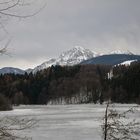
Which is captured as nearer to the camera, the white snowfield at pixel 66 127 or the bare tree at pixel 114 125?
the bare tree at pixel 114 125

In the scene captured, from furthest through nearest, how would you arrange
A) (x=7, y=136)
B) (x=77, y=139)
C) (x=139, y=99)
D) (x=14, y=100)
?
(x=14, y=100) → (x=139, y=99) → (x=77, y=139) → (x=7, y=136)

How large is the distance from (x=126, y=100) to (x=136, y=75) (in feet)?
41.3

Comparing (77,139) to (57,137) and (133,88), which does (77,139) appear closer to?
(57,137)

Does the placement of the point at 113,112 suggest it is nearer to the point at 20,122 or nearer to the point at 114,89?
the point at 20,122

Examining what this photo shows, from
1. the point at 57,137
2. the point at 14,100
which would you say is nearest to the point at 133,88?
the point at 14,100

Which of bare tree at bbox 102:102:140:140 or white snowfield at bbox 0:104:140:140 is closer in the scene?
bare tree at bbox 102:102:140:140

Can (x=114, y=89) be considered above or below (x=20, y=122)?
above

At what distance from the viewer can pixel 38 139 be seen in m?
41.0

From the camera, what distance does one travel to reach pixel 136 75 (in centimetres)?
19900

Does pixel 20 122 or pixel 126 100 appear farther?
pixel 126 100

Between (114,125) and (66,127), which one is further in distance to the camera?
(66,127)

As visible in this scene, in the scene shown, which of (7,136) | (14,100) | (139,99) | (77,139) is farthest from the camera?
(14,100)

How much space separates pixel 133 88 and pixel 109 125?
184 meters

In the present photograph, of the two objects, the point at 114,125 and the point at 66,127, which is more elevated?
the point at 114,125
